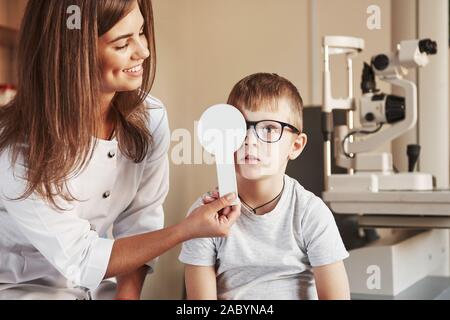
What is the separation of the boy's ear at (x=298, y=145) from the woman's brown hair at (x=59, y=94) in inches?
8.2

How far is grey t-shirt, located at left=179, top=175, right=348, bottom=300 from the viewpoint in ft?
2.56

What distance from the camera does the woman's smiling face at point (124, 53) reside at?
30.3 inches

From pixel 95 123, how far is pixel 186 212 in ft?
0.55

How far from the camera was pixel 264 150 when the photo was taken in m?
0.78

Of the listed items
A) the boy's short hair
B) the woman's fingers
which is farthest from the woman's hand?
the boy's short hair

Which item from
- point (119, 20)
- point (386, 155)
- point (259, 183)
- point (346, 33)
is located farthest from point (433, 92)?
point (119, 20)

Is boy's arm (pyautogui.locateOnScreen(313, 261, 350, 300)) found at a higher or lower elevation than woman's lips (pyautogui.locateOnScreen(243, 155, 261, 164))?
lower

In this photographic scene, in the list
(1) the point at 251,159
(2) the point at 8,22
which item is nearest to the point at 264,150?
(1) the point at 251,159

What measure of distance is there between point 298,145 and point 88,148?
0.89 ft

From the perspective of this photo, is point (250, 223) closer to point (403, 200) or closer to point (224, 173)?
point (224, 173)

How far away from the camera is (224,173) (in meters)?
0.78

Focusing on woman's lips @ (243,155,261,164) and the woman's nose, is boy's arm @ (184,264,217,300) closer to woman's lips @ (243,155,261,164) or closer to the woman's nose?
woman's lips @ (243,155,261,164)

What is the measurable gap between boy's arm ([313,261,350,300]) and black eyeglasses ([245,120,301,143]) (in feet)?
0.57

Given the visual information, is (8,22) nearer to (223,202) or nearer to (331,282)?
(223,202)
